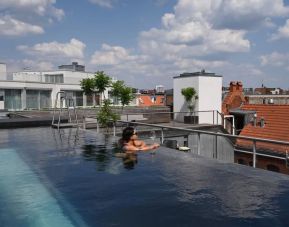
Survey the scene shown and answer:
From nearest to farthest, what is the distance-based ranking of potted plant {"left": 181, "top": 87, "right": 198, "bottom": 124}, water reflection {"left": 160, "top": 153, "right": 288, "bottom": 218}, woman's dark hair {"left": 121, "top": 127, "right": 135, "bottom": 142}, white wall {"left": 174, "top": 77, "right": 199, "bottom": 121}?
water reflection {"left": 160, "top": 153, "right": 288, "bottom": 218} → woman's dark hair {"left": 121, "top": 127, "right": 135, "bottom": 142} → potted plant {"left": 181, "top": 87, "right": 198, "bottom": 124} → white wall {"left": 174, "top": 77, "right": 199, "bottom": 121}

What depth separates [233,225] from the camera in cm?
473

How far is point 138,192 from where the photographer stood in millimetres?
6453

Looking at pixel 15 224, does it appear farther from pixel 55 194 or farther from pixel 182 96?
pixel 182 96

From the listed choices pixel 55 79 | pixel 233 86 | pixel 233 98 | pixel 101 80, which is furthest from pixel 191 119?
pixel 55 79

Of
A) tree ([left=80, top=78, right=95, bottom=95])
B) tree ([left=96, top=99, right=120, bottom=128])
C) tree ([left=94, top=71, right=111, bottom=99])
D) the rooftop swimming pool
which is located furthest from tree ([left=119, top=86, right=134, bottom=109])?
the rooftop swimming pool

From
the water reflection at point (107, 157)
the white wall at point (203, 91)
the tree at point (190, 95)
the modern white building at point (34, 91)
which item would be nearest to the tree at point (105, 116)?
the water reflection at point (107, 157)

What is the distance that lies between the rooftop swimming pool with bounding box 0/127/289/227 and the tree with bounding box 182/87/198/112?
25588 millimetres

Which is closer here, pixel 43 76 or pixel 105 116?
pixel 105 116

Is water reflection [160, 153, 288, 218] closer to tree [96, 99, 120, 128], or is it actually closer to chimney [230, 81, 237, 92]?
tree [96, 99, 120, 128]

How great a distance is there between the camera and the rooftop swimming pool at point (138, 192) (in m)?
5.06

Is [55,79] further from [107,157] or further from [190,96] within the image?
[107,157]

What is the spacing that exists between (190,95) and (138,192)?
29706 mm

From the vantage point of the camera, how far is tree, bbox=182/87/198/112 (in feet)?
116

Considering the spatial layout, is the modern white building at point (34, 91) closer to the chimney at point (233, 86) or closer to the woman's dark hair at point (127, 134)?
the chimney at point (233, 86)
